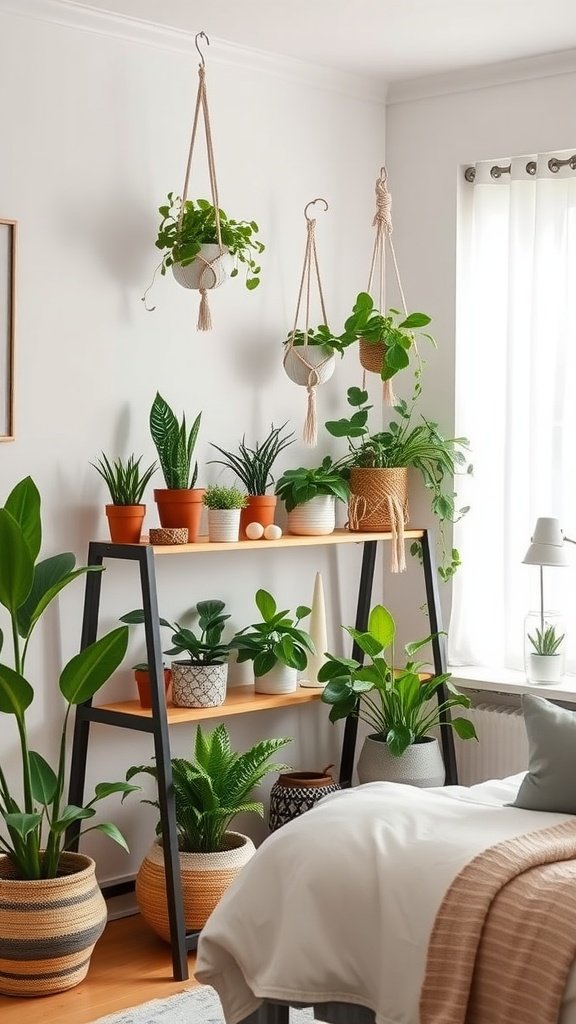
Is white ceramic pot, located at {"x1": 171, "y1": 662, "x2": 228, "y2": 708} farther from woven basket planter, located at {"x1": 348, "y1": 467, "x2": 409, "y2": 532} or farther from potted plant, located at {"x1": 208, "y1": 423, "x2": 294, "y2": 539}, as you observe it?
woven basket planter, located at {"x1": 348, "y1": 467, "x2": 409, "y2": 532}

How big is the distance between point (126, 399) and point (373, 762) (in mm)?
1392

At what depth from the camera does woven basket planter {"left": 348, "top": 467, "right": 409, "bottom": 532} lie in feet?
14.1

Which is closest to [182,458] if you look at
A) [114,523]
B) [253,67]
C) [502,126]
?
[114,523]

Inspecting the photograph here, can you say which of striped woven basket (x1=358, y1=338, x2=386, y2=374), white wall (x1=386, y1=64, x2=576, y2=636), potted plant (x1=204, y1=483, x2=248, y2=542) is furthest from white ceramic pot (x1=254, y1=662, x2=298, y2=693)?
striped woven basket (x1=358, y1=338, x2=386, y2=374)

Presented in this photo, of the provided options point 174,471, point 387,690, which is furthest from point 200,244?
point 387,690

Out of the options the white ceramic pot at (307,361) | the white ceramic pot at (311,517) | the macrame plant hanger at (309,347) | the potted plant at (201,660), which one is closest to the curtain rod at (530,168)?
the macrame plant hanger at (309,347)

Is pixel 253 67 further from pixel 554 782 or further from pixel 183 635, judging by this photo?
pixel 554 782

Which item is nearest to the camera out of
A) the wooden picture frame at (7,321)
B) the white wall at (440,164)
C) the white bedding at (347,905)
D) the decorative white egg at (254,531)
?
the white bedding at (347,905)

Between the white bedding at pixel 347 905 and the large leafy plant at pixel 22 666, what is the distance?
702 mm

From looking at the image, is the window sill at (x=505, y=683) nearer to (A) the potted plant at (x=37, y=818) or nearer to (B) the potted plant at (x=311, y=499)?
(B) the potted plant at (x=311, y=499)

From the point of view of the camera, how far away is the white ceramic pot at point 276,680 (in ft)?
13.3

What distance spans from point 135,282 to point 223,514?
75cm

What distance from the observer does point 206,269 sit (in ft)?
12.5

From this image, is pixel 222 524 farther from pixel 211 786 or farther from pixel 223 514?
pixel 211 786
